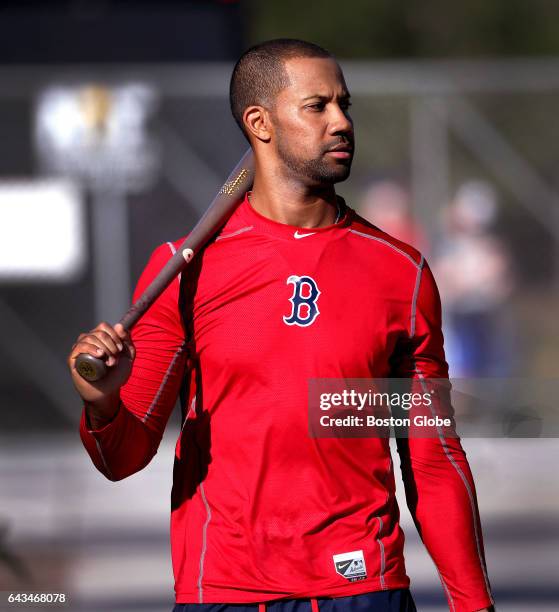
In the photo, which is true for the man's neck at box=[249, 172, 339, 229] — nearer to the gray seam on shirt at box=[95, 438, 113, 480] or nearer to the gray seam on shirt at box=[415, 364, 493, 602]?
the gray seam on shirt at box=[415, 364, 493, 602]

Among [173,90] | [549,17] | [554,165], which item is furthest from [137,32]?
[549,17]

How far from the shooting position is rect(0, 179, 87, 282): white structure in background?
12133 millimetres

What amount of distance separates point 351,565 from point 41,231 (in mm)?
9133

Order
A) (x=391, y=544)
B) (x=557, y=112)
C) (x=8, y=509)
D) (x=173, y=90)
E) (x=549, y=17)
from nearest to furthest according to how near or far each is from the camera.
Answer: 1. (x=391, y=544)
2. (x=8, y=509)
3. (x=173, y=90)
4. (x=557, y=112)
5. (x=549, y=17)

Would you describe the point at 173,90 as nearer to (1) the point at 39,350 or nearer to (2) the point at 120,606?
(1) the point at 39,350

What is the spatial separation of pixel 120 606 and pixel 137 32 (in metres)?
6.15

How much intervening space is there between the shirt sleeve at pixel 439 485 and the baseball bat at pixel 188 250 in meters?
→ 0.53

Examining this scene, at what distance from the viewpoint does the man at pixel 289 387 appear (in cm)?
353

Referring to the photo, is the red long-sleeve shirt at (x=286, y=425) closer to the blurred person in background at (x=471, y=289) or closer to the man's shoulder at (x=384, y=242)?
the man's shoulder at (x=384, y=242)

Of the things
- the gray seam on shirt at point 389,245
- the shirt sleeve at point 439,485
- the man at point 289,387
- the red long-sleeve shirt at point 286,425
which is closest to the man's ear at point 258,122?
the man at point 289,387

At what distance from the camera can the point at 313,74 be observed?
3742 mm

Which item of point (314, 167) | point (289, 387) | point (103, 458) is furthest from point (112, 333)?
point (314, 167)

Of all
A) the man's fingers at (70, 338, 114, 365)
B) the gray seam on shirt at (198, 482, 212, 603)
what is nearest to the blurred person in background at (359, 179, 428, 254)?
the gray seam on shirt at (198, 482, 212, 603)

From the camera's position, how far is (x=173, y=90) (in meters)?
12.2
